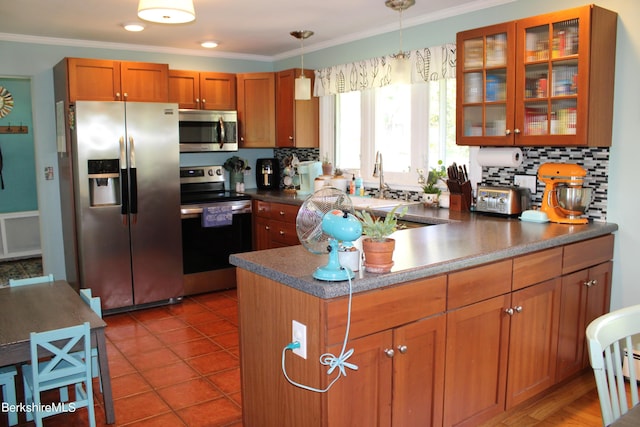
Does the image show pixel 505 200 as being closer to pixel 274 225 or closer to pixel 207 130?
pixel 274 225

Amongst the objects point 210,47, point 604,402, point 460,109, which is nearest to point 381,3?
point 460,109

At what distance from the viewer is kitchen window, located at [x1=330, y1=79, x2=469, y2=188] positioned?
412 centimetres

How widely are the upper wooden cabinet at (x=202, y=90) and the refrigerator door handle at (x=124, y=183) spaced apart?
3.03ft

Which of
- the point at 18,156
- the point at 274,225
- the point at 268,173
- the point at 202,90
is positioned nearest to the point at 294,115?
the point at 268,173

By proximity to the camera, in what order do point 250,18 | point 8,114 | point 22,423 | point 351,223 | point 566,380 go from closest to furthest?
point 351,223 → point 22,423 → point 566,380 → point 250,18 → point 8,114

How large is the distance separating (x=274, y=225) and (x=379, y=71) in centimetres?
162

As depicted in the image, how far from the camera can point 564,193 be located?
3162 millimetres

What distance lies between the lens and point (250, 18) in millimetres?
4094

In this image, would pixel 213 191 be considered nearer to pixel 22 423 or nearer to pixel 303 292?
pixel 22 423

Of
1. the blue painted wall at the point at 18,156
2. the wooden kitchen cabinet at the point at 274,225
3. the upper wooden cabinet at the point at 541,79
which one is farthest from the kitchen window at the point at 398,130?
the blue painted wall at the point at 18,156

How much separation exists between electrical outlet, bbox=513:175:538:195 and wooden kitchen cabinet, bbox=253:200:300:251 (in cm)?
176

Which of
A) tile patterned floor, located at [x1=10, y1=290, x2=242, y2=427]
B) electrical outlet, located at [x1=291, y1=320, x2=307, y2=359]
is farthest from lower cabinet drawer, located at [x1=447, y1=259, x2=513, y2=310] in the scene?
tile patterned floor, located at [x1=10, y1=290, x2=242, y2=427]

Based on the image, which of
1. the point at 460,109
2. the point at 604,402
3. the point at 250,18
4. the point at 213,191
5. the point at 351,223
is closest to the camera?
the point at 604,402

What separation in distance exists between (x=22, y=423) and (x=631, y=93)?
3.74m
